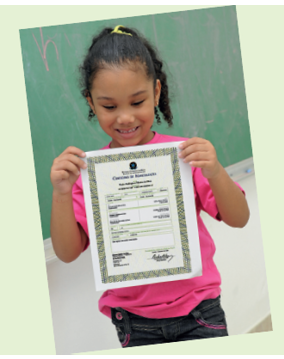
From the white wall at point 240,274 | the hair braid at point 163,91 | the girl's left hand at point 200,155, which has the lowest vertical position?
the white wall at point 240,274

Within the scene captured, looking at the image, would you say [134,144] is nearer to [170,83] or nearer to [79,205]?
[79,205]

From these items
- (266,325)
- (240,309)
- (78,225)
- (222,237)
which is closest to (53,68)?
(78,225)

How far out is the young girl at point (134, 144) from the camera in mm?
978

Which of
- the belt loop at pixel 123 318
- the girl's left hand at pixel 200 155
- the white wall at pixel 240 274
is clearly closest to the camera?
the girl's left hand at pixel 200 155

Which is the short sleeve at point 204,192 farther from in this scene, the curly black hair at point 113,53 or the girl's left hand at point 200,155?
the curly black hair at point 113,53

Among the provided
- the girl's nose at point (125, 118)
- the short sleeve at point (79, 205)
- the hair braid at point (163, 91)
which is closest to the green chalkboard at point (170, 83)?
the hair braid at point (163, 91)

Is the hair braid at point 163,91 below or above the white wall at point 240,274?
above

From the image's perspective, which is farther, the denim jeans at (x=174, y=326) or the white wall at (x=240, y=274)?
the white wall at (x=240, y=274)

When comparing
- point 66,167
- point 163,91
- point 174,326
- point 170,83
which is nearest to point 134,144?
point 66,167

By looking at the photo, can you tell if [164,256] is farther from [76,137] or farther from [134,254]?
[76,137]

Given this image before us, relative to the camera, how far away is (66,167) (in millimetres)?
968

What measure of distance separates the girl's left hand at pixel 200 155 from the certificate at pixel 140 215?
0.07 ft

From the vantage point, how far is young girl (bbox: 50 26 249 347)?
978 millimetres

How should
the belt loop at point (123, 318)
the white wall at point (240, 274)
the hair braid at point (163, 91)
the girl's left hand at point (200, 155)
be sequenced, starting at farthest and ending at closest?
the white wall at point (240, 274) < the hair braid at point (163, 91) < the belt loop at point (123, 318) < the girl's left hand at point (200, 155)
